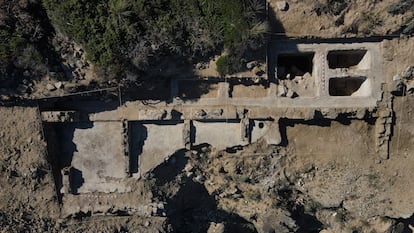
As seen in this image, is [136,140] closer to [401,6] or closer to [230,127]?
[230,127]

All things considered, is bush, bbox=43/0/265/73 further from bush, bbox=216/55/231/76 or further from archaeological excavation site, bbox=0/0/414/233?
bush, bbox=216/55/231/76

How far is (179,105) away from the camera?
69.9 ft

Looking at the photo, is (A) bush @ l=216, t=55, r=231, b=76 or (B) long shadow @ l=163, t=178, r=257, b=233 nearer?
(A) bush @ l=216, t=55, r=231, b=76

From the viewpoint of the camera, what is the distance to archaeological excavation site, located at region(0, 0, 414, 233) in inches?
793

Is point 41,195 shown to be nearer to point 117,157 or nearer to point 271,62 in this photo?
point 117,157

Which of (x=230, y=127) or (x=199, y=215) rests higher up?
(x=230, y=127)

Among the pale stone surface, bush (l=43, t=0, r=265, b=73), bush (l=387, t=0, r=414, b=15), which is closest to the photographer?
bush (l=43, t=0, r=265, b=73)

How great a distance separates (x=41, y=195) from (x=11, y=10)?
8.83 metres

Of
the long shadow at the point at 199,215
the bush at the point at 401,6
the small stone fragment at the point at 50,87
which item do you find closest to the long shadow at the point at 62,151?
the small stone fragment at the point at 50,87

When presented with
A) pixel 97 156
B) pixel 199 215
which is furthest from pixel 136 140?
pixel 199 215

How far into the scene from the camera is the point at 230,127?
853 inches

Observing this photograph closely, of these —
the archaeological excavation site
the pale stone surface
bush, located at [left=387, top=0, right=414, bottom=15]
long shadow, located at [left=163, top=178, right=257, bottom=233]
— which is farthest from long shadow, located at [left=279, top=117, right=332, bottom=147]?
the pale stone surface

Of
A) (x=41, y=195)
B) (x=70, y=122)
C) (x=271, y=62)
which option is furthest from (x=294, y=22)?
(x=41, y=195)

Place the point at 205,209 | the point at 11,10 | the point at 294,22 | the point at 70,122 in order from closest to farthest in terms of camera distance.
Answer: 1. the point at 11,10
2. the point at 294,22
3. the point at 70,122
4. the point at 205,209
